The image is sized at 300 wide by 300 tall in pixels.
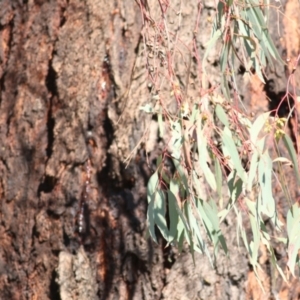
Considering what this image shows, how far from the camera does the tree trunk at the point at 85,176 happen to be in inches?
89.3

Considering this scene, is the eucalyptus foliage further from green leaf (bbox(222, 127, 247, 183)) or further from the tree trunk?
the tree trunk

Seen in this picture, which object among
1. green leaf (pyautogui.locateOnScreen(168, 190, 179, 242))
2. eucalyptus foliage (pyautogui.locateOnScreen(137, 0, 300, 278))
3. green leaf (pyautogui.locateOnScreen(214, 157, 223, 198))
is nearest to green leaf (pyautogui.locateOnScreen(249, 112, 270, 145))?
eucalyptus foliage (pyautogui.locateOnScreen(137, 0, 300, 278))

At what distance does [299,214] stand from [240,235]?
281 mm

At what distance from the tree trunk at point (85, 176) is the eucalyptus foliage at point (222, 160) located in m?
0.10

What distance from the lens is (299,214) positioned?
→ 2.03m

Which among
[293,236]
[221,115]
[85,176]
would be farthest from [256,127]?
[85,176]

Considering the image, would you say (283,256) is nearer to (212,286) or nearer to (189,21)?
(212,286)

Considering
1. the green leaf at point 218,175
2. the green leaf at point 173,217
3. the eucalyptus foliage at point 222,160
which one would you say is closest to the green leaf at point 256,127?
the eucalyptus foliage at point 222,160

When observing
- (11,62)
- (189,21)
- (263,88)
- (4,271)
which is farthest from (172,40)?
(4,271)

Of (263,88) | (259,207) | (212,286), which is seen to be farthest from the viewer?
(263,88)

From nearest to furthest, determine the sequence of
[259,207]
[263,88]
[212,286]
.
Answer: [259,207] < [212,286] < [263,88]

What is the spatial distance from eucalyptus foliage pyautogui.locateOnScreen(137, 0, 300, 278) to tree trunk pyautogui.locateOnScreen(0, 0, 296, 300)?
0.34 feet

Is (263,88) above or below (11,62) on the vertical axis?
below

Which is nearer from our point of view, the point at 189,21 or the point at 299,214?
the point at 299,214
